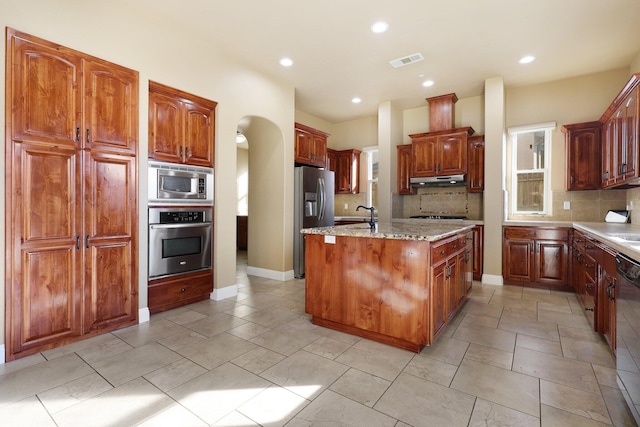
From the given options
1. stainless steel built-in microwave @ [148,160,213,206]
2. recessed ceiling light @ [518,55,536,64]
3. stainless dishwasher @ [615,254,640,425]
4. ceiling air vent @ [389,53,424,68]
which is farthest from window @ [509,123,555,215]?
stainless steel built-in microwave @ [148,160,213,206]

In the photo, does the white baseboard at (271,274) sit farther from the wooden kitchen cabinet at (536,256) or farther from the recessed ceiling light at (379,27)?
the recessed ceiling light at (379,27)

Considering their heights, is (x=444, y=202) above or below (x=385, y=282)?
above

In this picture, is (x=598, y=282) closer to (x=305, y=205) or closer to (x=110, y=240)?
(x=305, y=205)

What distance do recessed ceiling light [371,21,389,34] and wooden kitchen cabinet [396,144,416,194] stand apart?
8.74 ft

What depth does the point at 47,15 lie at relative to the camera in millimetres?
2449

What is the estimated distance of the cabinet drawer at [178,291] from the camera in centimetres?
322

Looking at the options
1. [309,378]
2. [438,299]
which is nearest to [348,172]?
[438,299]

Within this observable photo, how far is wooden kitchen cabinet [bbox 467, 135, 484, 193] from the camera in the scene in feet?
16.6

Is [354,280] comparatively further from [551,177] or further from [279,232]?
[551,177]

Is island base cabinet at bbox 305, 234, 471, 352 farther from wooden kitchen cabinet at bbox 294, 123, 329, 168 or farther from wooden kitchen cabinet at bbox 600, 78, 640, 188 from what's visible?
wooden kitchen cabinet at bbox 294, 123, 329, 168

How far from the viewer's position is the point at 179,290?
3430 mm

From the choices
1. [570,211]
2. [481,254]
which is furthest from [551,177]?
[481,254]

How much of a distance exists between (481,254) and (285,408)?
4.04m

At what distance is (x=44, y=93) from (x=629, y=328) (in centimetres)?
411
